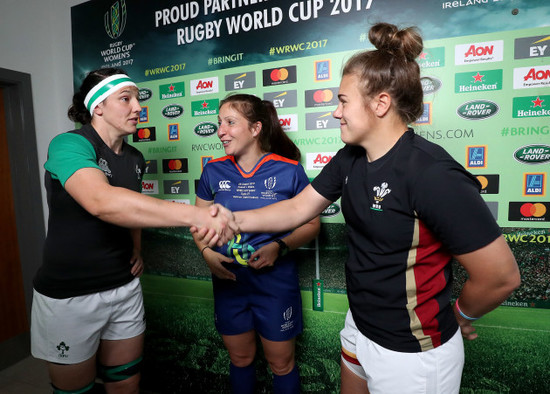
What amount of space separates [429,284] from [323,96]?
129 cm

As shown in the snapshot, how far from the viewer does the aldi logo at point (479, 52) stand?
162 cm

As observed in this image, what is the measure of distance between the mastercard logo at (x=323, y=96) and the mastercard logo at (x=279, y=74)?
216mm

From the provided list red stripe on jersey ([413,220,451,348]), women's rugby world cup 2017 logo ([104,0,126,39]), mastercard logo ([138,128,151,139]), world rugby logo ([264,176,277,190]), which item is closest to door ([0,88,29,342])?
women's rugby world cup 2017 logo ([104,0,126,39])

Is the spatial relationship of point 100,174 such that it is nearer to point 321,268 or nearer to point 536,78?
point 321,268

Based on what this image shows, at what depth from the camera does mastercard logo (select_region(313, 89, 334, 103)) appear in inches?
76.5

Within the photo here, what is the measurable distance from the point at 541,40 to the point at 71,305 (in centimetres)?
230

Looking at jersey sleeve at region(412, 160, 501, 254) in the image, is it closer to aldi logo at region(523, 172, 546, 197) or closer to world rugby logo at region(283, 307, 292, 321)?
world rugby logo at region(283, 307, 292, 321)

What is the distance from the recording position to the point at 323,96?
196cm

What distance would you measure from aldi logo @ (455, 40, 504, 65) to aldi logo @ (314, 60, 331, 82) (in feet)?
2.08

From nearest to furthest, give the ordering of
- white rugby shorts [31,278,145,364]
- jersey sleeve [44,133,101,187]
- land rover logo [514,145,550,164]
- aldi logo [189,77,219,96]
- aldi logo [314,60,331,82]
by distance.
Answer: jersey sleeve [44,133,101,187]
white rugby shorts [31,278,145,364]
land rover logo [514,145,550,164]
aldi logo [314,60,331,82]
aldi logo [189,77,219,96]

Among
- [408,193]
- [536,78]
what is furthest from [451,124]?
[408,193]

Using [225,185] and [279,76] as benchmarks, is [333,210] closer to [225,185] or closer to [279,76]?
[225,185]

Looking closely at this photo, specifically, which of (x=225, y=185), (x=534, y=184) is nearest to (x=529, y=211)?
(x=534, y=184)

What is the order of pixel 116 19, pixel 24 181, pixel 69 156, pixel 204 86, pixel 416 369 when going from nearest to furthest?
1. pixel 416 369
2. pixel 69 156
3. pixel 204 86
4. pixel 116 19
5. pixel 24 181
